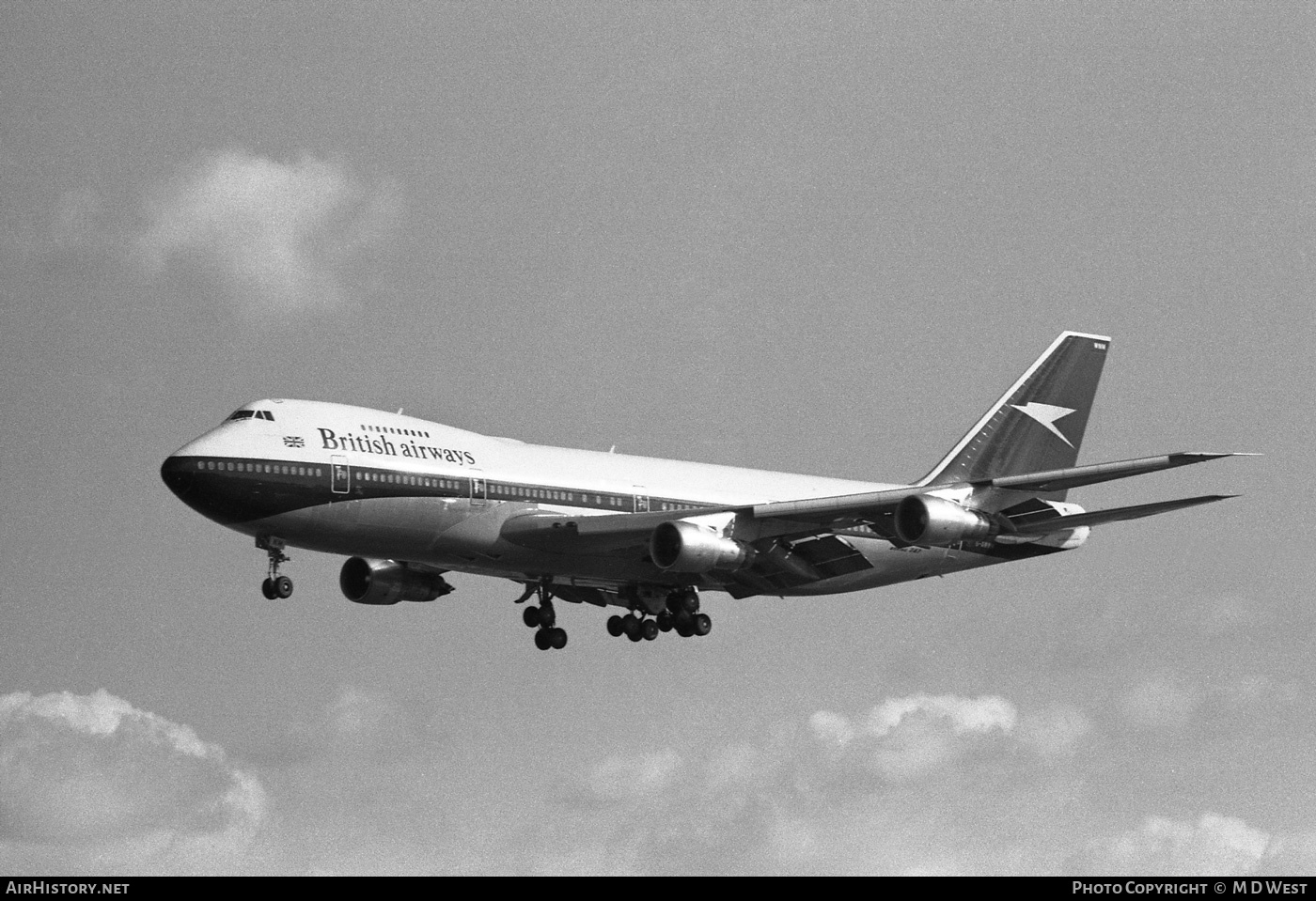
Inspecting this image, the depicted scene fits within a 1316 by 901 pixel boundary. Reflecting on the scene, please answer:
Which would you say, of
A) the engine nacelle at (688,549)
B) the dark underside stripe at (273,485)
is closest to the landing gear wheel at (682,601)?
the engine nacelle at (688,549)

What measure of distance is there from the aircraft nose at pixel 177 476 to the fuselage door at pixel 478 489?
819cm

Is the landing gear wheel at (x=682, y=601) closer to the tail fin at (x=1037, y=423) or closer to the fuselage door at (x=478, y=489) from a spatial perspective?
the fuselage door at (x=478, y=489)

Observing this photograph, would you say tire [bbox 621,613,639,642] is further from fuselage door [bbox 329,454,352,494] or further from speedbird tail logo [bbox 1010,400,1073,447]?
speedbird tail logo [bbox 1010,400,1073,447]

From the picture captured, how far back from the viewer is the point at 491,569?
57.9 metres

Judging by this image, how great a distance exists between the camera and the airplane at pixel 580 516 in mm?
52625

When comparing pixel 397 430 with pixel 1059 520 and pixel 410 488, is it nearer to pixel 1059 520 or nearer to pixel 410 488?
pixel 410 488

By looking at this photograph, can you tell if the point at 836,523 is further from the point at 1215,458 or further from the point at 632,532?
the point at 1215,458

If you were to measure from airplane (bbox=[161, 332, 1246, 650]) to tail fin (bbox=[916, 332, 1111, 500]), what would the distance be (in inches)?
116

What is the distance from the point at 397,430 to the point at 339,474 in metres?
2.67

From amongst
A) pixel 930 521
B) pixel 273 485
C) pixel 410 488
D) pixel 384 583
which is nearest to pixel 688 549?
pixel 930 521

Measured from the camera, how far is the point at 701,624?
61.4 m
